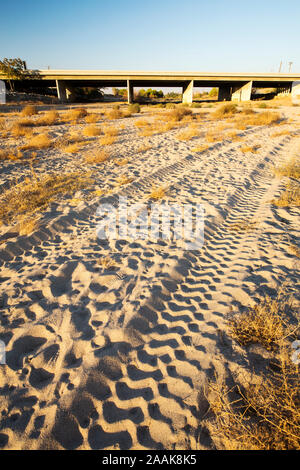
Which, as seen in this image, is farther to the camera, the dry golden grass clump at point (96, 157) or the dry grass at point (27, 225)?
the dry golden grass clump at point (96, 157)

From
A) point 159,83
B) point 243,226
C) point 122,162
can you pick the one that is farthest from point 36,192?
point 159,83

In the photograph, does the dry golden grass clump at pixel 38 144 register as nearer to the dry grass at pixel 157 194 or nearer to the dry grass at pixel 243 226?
the dry grass at pixel 157 194

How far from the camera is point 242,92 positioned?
31188mm

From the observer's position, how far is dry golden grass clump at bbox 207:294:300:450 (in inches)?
62.6

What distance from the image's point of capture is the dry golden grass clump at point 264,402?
159 cm

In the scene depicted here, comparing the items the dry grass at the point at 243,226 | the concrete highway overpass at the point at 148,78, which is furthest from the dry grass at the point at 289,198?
the concrete highway overpass at the point at 148,78

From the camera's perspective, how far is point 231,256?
3.66m

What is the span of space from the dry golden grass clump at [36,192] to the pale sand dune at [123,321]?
0.44 meters

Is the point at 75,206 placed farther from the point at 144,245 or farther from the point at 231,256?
the point at 231,256

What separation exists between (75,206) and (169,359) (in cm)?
388

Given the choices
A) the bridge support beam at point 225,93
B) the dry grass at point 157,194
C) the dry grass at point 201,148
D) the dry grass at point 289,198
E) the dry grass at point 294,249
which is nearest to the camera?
the dry grass at point 294,249

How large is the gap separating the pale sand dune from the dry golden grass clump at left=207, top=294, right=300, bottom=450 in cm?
12

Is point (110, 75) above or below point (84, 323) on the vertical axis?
above
